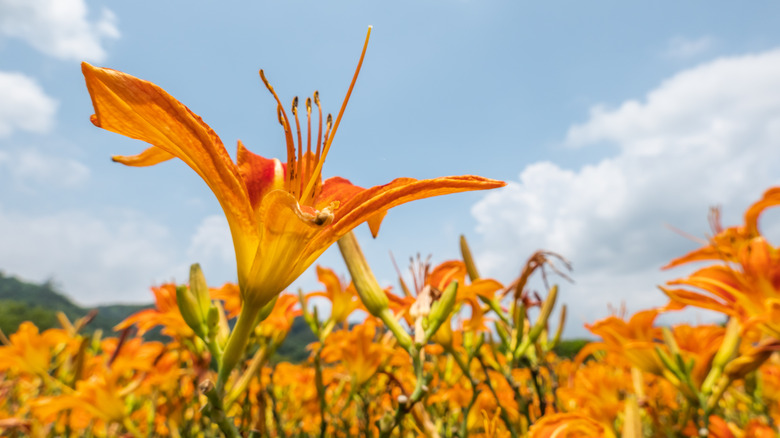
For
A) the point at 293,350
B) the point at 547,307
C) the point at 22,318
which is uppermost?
the point at 22,318

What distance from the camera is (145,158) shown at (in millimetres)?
780

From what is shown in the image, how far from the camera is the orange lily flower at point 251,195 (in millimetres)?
551

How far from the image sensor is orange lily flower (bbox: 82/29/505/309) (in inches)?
21.7

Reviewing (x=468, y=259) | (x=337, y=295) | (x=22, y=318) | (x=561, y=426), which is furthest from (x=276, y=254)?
(x=22, y=318)

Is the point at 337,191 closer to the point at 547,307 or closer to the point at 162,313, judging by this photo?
the point at 547,307

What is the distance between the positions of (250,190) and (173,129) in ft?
0.67

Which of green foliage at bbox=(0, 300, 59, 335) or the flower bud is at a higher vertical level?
green foliage at bbox=(0, 300, 59, 335)

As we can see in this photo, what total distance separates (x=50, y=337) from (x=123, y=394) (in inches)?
25.4

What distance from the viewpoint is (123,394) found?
4.81 ft

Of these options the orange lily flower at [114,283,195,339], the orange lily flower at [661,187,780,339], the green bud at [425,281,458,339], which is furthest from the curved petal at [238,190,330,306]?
the orange lily flower at [661,187,780,339]

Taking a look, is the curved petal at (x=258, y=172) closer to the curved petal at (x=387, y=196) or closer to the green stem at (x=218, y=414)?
the curved petal at (x=387, y=196)

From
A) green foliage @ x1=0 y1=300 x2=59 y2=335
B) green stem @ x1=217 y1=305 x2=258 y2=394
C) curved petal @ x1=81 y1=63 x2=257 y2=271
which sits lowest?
green stem @ x1=217 y1=305 x2=258 y2=394

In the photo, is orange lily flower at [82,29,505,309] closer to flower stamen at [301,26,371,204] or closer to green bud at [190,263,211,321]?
flower stamen at [301,26,371,204]

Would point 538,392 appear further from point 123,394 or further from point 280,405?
point 280,405
